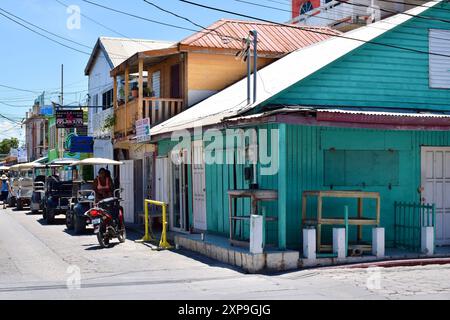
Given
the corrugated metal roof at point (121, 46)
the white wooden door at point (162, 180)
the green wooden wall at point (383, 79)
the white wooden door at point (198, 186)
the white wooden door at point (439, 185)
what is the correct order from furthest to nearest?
1. the corrugated metal roof at point (121, 46)
2. the white wooden door at point (162, 180)
3. the white wooden door at point (198, 186)
4. the white wooden door at point (439, 185)
5. the green wooden wall at point (383, 79)

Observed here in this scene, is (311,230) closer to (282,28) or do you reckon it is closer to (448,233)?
(448,233)

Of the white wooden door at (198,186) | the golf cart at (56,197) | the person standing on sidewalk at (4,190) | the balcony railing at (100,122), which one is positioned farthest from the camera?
the person standing on sidewalk at (4,190)

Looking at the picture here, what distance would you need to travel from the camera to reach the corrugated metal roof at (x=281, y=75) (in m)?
13.7

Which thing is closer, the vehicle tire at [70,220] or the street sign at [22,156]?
the vehicle tire at [70,220]

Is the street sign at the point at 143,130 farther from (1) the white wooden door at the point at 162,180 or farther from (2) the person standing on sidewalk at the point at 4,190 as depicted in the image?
(2) the person standing on sidewalk at the point at 4,190

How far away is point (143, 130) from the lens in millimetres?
17828

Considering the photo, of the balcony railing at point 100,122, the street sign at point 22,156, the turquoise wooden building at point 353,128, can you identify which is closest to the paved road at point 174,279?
the turquoise wooden building at point 353,128

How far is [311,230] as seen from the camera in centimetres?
1156

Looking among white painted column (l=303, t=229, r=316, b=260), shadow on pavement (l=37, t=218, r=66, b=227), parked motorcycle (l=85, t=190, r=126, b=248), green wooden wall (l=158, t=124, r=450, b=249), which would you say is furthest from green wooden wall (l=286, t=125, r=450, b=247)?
shadow on pavement (l=37, t=218, r=66, b=227)

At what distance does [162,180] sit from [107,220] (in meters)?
4.12

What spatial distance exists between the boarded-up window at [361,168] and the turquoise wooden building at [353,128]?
2cm

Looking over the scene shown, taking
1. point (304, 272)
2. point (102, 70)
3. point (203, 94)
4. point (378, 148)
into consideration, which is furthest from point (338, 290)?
point (102, 70)

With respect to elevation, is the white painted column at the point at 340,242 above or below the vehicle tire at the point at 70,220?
above

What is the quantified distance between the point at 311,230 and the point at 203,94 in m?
9.48
